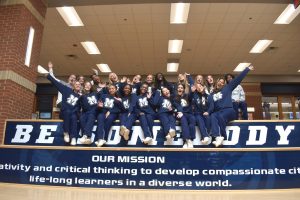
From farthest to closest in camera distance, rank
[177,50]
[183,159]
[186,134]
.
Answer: [177,50] < [186,134] < [183,159]

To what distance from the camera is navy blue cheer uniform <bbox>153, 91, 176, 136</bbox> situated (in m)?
4.59

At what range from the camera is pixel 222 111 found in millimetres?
4668

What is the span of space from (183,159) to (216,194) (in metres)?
0.75

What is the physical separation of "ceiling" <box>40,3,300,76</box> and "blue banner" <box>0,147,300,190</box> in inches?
196

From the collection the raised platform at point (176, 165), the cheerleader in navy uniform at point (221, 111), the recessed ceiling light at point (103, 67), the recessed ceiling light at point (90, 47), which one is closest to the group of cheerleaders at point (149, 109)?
the cheerleader in navy uniform at point (221, 111)

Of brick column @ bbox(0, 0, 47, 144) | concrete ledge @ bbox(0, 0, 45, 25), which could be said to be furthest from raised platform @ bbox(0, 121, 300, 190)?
concrete ledge @ bbox(0, 0, 45, 25)

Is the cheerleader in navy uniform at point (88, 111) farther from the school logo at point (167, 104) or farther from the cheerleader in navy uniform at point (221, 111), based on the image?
the cheerleader in navy uniform at point (221, 111)

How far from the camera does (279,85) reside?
14.6 meters

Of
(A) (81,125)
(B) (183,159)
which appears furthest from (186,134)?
(A) (81,125)

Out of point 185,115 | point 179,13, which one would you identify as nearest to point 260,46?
point 179,13

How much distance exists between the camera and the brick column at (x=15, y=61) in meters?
5.59

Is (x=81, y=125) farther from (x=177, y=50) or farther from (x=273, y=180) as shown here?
(x=177, y=50)

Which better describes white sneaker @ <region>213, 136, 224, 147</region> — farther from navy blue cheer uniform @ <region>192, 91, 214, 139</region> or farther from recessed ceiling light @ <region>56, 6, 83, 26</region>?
recessed ceiling light @ <region>56, 6, 83, 26</region>

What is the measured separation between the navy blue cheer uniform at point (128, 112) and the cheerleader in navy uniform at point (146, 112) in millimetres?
110
